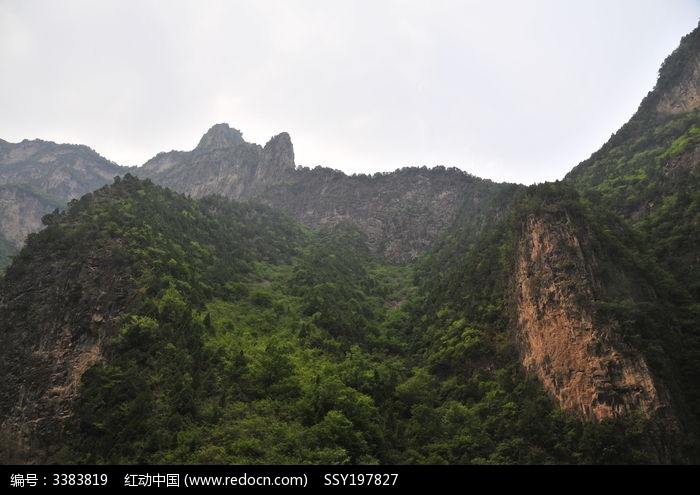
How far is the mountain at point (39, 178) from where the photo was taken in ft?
417

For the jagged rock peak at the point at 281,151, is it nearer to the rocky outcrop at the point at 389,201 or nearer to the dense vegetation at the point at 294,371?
the rocky outcrop at the point at 389,201

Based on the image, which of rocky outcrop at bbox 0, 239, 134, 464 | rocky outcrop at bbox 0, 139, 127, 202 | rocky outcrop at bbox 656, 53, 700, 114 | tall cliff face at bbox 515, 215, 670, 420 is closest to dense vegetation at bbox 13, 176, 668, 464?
tall cliff face at bbox 515, 215, 670, 420

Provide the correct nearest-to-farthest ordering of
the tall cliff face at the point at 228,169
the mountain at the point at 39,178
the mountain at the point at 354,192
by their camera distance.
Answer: the mountain at the point at 354,192 < the mountain at the point at 39,178 < the tall cliff face at the point at 228,169

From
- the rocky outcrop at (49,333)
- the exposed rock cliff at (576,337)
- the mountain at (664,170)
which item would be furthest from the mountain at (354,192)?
the rocky outcrop at (49,333)

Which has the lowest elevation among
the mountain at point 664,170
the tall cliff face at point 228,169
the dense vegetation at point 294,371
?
the dense vegetation at point 294,371

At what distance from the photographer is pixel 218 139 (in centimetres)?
17738

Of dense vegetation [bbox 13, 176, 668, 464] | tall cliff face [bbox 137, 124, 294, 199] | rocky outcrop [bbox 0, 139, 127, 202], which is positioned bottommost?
dense vegetation [bbox 13, 176, 668, 464]

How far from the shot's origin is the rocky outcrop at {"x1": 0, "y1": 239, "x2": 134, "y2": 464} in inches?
1211

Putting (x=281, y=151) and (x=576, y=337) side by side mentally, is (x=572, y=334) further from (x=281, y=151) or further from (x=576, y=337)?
(x=281, y=151)

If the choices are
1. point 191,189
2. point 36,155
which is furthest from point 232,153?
point 36,155

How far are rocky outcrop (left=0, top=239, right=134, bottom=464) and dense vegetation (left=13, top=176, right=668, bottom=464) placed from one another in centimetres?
149

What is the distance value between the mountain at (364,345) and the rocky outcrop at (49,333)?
0.13 meters

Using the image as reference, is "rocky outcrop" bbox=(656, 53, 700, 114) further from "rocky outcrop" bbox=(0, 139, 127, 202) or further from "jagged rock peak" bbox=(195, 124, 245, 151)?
"rocky outcrop" bbox=(0, 139, 127, 202)

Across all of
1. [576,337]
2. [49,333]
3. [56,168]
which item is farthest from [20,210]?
[576,337]
